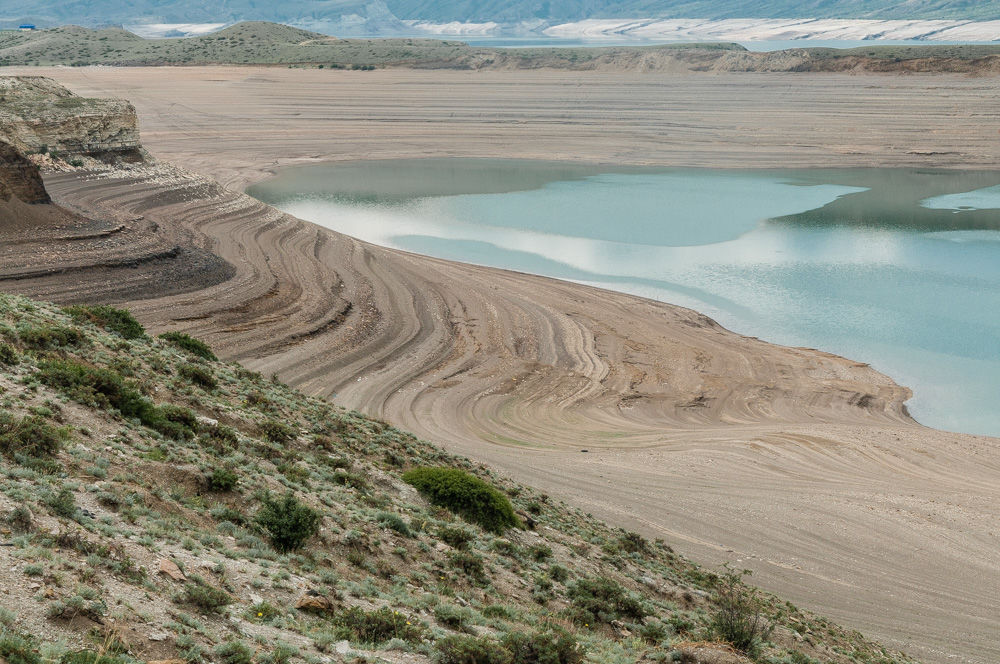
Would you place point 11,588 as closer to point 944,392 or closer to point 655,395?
point 655,395

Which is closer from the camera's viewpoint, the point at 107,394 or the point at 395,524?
the point at 395,524

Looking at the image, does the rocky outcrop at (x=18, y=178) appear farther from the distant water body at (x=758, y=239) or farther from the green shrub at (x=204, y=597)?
the green shrub at (x=204, y=597)

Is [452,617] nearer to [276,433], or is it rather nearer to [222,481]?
[222,481]

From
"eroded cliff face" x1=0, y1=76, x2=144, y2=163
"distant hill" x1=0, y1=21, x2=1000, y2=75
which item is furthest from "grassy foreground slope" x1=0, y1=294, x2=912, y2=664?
"distant hill" x1=0, y1=21, x2=1000, y2=75

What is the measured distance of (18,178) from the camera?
25.2 metres

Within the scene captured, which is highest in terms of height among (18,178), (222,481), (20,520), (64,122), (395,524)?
(64,122)

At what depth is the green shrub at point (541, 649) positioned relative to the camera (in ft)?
23.8

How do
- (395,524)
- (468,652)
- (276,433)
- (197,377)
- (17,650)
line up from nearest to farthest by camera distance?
1. (17,650)
2. (468,652)
3. (395,524)
4. (276,433)
5. (197,377)

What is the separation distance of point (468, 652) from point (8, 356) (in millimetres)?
6434

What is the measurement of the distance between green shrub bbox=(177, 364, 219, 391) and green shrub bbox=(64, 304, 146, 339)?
224cm

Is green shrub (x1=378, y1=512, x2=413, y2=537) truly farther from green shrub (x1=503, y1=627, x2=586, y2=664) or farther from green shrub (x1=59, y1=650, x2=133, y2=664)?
green shrub (x1=59, y1=650, x2=133, y2=664)

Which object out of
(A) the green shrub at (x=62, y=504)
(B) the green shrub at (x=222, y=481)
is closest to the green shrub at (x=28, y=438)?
(A) the green shrub at (x=62, y=504)

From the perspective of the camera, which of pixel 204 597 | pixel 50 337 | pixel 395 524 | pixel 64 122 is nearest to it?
pixel 204 597

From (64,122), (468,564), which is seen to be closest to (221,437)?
(468,564)
